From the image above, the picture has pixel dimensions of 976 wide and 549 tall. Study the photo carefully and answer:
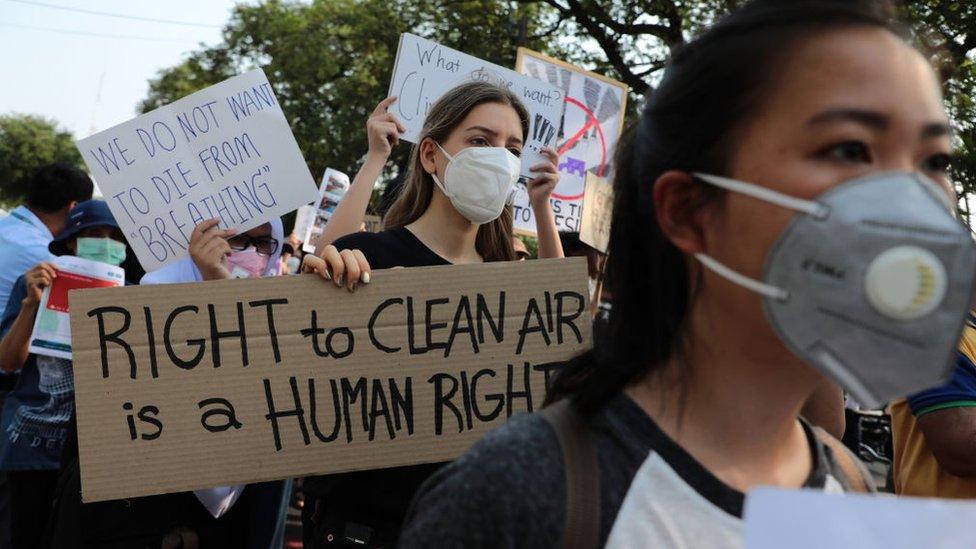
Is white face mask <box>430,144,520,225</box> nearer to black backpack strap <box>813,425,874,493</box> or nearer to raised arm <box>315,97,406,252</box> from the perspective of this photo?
raised arm <box>315,97,406,252</box>

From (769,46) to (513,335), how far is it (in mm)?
1583

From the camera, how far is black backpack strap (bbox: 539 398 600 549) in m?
1.16

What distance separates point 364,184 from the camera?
11.3 ft

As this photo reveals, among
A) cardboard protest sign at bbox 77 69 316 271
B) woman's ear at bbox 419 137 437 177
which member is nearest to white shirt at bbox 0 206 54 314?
cardboard protest sign at bbox 77 69 316 271

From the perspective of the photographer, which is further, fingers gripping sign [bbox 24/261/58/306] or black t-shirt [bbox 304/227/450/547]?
fingers gripping sign [bbox 24/261/58/306]

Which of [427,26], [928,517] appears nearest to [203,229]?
[928,517]

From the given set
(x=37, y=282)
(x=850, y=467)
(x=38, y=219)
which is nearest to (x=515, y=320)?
(x=850, y=467)

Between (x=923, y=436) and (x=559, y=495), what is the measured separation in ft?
5.98

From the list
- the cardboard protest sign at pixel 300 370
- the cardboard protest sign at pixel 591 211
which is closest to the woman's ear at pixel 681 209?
the cardboard protest sign at pixel 300 370

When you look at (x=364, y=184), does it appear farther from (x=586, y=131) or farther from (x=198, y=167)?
(x=586, y=131)

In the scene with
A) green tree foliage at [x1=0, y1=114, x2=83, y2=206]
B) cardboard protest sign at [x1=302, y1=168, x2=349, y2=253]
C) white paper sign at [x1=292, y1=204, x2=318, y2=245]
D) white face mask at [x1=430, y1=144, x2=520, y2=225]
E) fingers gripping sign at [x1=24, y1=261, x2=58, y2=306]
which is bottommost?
green tree foliage at [x1=0, y1=114, x2=83, y2=206]

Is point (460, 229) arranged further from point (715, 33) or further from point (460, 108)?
point (715, 33)

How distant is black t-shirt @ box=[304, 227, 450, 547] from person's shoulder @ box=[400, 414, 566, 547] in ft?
4.63

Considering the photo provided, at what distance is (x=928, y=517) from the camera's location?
1068 mm
